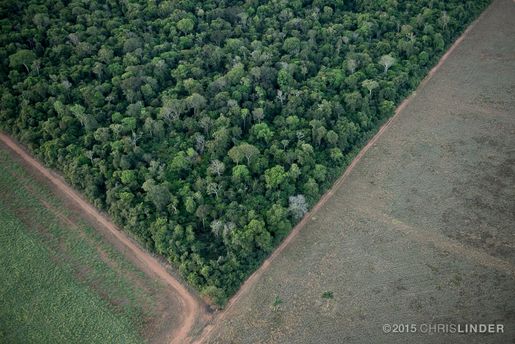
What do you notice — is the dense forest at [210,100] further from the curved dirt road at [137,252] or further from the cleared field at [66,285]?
the cleared field at [66,285]

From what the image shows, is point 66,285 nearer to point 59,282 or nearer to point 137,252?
point 59,282

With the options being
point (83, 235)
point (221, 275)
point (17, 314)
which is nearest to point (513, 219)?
point (221, 275)

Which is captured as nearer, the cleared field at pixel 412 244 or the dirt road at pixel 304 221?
the cleared field at pixel 412 244

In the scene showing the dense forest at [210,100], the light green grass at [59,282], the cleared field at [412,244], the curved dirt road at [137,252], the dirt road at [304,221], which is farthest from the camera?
the dense forest at [210,100]

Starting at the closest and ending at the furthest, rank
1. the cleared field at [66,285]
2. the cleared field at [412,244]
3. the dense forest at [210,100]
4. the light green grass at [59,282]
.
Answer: the cleared field at [412,244] → the cleared field at [66,285] → the light green grass at [59,282] → the dense forest at [210,100]

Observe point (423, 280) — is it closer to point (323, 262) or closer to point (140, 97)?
point (323, 262)

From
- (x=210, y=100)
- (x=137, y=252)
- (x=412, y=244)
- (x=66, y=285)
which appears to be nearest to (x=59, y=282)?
(x=66, y=285)

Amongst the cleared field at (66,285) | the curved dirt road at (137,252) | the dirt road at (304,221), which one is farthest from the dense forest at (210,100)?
the cleared field at (66,285)
